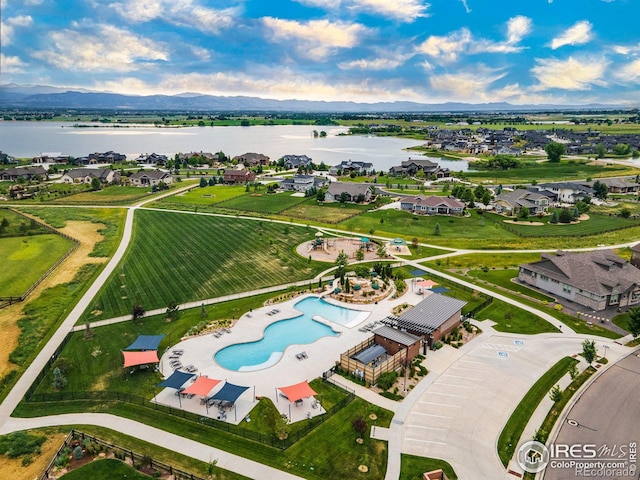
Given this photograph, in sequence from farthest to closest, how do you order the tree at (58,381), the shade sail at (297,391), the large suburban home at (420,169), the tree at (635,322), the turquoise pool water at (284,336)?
the large suburban home at (420,169), the tree at (635,322), the turquoise pool water at (284,336), the tree at (58,381), the shade sail at (297,391)

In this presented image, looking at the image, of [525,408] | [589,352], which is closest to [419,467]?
[525,408]

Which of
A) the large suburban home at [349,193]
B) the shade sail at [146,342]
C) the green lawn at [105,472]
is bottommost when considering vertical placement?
the green lawn at [105,472]

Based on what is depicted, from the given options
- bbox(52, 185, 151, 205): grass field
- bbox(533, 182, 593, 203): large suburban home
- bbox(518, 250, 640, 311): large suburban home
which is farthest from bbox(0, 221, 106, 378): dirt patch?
bbox(533, 182, 593, 203): large suburban home

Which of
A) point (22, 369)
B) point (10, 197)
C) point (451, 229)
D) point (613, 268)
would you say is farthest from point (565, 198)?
point (10, 197)

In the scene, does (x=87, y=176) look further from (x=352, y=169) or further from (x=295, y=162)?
(x=352, y=169)

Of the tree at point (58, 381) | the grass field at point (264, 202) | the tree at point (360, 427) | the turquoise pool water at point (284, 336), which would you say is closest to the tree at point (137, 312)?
the tree at point (58, 381)

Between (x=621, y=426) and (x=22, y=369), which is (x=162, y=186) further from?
(x=621, y=426)

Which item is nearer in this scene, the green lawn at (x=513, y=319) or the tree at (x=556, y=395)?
the tree at (x=556, y=395)

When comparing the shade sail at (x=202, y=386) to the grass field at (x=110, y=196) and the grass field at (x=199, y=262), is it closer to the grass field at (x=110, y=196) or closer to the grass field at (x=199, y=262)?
the grass field at (x=199, y=262)
